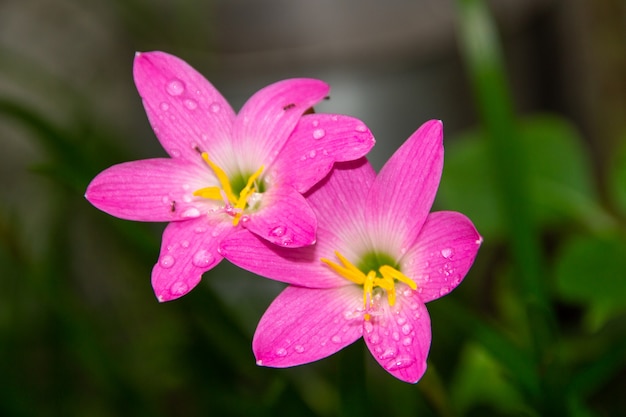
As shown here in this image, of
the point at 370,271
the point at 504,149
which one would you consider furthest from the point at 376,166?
the point at 370,271

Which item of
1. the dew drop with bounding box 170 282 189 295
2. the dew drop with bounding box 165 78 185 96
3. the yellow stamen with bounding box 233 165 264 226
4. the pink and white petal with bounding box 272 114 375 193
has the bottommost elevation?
the dew drop with bounding box 170 282 189 295

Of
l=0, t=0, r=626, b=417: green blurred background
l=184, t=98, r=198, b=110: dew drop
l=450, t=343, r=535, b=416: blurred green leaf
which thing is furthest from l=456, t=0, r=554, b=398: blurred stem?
l=184, t=98, r=198, b=110: dew drop

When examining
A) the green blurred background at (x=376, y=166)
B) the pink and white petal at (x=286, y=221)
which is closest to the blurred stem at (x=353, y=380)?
the green blurred background at (x=376, y=166)

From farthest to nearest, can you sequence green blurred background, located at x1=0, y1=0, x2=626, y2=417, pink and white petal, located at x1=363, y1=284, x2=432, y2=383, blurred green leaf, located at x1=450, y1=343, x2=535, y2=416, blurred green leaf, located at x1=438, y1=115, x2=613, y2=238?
1. blurred green leaf, located at x1=438, y1=115, x2=613, y2=238
2. blurred green leaf, located at x1=450, y1=343, x2=535, y2=416
3. green blurred background, located at x1=0, y1=0, x2=626, y2=417
4. pink and white petal, located at x1=363, y1=284, x2=432, y2=383

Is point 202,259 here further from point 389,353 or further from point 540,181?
point 540,181

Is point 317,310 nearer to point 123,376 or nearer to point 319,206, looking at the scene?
point 319,206

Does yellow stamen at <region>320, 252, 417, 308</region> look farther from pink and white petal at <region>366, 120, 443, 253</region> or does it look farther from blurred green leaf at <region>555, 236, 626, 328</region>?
blurred green leaf at <region>555, 236, 626, 328</region>
